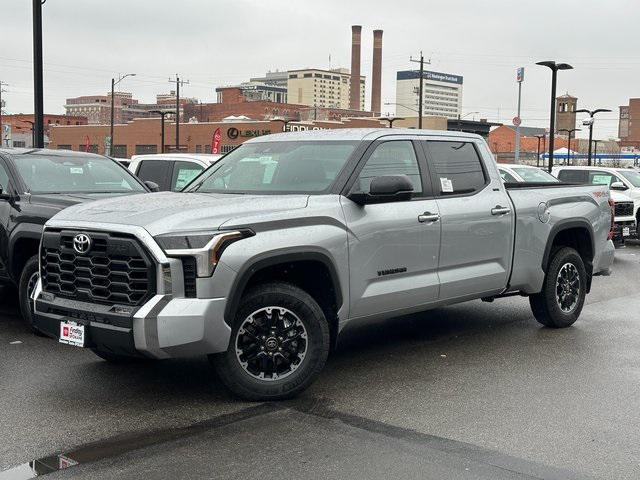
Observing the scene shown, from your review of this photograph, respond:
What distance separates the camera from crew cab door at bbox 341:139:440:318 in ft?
20.0

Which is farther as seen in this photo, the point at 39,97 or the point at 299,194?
the point at 39,97

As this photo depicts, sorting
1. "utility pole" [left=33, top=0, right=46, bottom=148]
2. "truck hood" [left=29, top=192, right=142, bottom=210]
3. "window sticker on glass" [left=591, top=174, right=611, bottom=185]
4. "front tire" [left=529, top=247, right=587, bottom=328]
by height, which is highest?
"utility pole" [left=33, top=0, right=46, bottom=148]

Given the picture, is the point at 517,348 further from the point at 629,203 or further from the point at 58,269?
the point at 629,203

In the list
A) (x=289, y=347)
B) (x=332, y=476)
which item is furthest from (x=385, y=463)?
(x=289, y=347)

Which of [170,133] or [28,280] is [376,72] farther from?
[28,280]

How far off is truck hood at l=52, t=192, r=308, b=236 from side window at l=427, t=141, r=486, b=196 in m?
1.61

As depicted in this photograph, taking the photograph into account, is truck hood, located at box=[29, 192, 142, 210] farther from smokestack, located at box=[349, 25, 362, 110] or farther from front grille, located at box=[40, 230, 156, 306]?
smokestack, located at box=[349, 25, 362, 110]

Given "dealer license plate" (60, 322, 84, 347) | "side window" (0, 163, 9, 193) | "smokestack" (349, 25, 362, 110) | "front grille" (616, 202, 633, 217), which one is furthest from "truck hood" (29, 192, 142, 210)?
"smokestack" (349, 25, 362, 110)

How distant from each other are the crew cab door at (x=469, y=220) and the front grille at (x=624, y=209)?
1004 cm

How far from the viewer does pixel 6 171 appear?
28.9ft

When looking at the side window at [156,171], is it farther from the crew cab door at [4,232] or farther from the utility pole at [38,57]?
the crew cab door at [4,232]

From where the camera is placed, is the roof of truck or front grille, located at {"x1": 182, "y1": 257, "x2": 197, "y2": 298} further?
the roof of truck

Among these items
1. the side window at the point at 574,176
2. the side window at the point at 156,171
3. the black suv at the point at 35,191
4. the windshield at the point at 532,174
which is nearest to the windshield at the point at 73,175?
the black suv at the point at 35,191

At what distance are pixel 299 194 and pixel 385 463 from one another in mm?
2350
